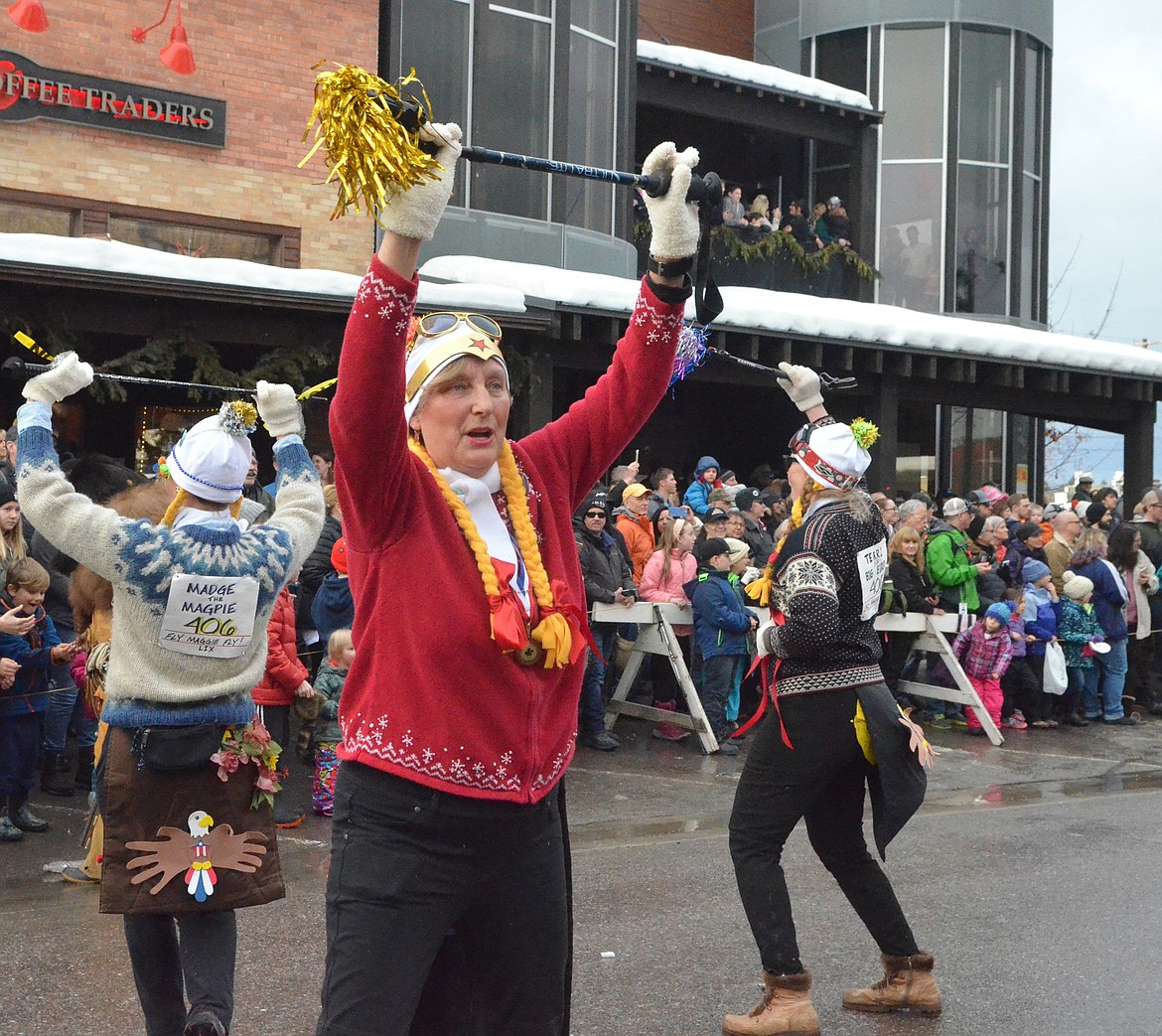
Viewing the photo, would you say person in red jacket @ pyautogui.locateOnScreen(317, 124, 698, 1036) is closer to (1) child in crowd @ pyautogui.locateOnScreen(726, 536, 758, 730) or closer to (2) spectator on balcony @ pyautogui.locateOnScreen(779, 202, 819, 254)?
(1) child in crowd @ pyautogui.locateOnScreen(726, 536, 758, 730)

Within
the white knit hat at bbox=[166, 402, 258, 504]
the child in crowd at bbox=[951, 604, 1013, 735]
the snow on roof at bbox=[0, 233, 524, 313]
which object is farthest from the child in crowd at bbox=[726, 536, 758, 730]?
the white knit hat at bbox=[166, 402, 258, 504]

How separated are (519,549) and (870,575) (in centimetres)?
217

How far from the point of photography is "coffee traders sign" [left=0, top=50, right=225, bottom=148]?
13148 millimetres

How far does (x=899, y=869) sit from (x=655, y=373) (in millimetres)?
4446

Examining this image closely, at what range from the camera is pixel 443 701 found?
2742 mm

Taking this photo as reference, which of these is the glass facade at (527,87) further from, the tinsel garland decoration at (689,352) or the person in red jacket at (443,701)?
the person in red jacket at (443,701)

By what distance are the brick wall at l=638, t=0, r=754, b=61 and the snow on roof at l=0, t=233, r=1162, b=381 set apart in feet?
27.9

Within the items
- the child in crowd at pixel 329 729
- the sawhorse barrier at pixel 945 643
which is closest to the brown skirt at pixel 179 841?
the child in crowd at pixel 329 729

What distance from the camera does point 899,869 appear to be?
22.7 feet

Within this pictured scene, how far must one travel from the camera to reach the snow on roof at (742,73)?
62.5 feet

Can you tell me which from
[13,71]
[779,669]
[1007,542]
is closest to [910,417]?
[1007,542]

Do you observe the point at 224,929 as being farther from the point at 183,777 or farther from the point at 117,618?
the point at 117,618

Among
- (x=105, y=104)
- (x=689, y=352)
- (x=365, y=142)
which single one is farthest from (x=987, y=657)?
(x=365, y=142)

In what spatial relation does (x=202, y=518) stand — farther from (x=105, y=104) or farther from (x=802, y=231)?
(x=802, y=231)
